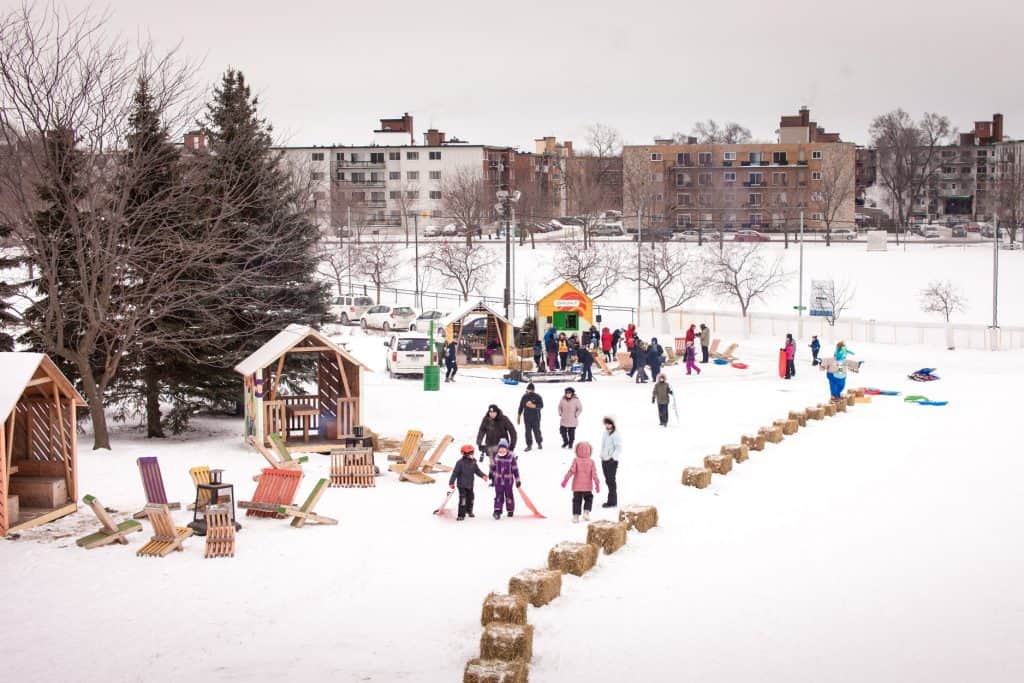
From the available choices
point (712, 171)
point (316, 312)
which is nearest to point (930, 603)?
point (316, 312)

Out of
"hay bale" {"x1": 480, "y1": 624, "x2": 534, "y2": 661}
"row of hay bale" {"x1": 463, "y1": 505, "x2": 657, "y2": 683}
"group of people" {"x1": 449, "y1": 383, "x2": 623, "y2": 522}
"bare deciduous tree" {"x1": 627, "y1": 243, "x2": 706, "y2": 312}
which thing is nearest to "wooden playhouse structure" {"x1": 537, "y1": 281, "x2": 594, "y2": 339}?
"bare deciduous tree" {"x1": 627, "y1": 243, "x2": 706, "y2": 312}

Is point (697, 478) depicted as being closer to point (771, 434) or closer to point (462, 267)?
point (771, 434)

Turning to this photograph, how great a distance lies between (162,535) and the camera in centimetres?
1560

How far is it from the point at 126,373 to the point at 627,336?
17.6 metres

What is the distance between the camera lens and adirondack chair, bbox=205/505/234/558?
15.2 meters

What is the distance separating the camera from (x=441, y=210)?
107500 millimetres

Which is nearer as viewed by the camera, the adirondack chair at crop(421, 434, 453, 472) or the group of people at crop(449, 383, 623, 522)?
the group of people at crop(449, 383, 623, 522)

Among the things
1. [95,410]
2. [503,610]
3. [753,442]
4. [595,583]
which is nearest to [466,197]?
[95,410]

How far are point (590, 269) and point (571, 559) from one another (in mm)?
51828

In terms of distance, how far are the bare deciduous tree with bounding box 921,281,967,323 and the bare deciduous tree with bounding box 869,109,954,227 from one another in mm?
35921

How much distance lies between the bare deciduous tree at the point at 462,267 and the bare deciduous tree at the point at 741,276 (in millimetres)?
12491

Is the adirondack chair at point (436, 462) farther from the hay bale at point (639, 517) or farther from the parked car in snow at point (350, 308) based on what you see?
the parked car in snow at point (350, 308)

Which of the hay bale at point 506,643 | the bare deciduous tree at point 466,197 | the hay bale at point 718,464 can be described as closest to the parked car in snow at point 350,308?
the bare deciduous tree at point 466,197

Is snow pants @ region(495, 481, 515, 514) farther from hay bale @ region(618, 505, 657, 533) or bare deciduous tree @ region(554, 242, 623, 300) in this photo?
bare deciduous tree @ region(554, 242, 623, 300)
